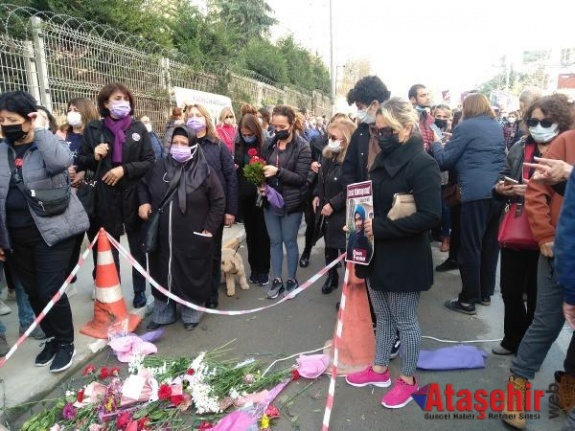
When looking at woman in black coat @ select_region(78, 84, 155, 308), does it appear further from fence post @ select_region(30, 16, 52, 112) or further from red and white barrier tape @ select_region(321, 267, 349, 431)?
fence post @ select_region(30, 16, 52, 112)

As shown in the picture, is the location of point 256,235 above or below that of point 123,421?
above

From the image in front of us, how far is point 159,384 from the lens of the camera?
3.29 m

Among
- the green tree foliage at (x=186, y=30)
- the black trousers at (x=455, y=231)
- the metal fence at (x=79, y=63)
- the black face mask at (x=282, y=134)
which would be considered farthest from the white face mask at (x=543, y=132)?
the green tree foliage at (x=186, y=30)

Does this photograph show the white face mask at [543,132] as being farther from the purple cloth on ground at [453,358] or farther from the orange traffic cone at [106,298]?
the orange traffic cone at [106,298]

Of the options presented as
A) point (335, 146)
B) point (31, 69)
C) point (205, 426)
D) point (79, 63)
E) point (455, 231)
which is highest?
point (79, 63)

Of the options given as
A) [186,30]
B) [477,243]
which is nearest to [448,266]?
[477,243]

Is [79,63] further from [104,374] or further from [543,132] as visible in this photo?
[543,132]

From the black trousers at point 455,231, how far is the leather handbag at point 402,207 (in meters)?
3.37

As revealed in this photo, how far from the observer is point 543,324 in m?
2.77

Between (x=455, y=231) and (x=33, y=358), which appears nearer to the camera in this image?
(x=33, y=358)

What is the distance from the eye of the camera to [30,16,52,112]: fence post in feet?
20.4

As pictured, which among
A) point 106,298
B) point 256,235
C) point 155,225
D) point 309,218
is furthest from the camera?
point 309,218

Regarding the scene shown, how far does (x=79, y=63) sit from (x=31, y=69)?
113 cm

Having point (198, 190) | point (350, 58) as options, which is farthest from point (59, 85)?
point (350, 58)
